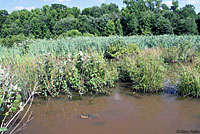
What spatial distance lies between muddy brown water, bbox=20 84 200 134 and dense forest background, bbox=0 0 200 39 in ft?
62.0

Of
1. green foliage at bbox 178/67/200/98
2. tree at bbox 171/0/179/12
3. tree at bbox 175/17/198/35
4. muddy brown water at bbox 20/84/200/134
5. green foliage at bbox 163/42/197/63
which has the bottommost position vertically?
muddy brown water at bbox 20/84/200/134

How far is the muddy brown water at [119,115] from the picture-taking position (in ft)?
12.3

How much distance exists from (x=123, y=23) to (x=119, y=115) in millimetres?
32086

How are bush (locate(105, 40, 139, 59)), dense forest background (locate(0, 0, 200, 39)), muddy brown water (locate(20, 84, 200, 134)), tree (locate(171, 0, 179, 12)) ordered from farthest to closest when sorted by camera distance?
1. tree (locate(171, 0, 179, 12))
2. dense forest background (locate(0, 0, 200, 39))
3. bush (locate(105, 40, 139, 59))
4. muddy brown water (locate(20, 84, 200, 134))

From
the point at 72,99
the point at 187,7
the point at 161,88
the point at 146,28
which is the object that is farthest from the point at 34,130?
the point at 187,7

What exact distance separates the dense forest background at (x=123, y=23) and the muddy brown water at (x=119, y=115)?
62.0 feet

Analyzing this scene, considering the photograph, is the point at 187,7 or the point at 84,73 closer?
the point at 84,73

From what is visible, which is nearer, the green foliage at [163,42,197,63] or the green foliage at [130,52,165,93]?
the green foliage at [130,52,165,93]

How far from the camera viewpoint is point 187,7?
32.6 metres

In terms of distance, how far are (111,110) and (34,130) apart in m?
1.78

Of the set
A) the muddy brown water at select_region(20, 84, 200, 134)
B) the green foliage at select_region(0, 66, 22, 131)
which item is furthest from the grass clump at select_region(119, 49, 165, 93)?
the green foliage at select_region(0, 66, 22, 131)

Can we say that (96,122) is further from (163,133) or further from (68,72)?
(68,72)

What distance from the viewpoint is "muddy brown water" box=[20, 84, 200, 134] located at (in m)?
3.75

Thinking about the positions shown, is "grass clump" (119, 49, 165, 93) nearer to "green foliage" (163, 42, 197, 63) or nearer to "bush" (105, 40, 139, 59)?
"green foliage" (163, 42, 197, 63)
